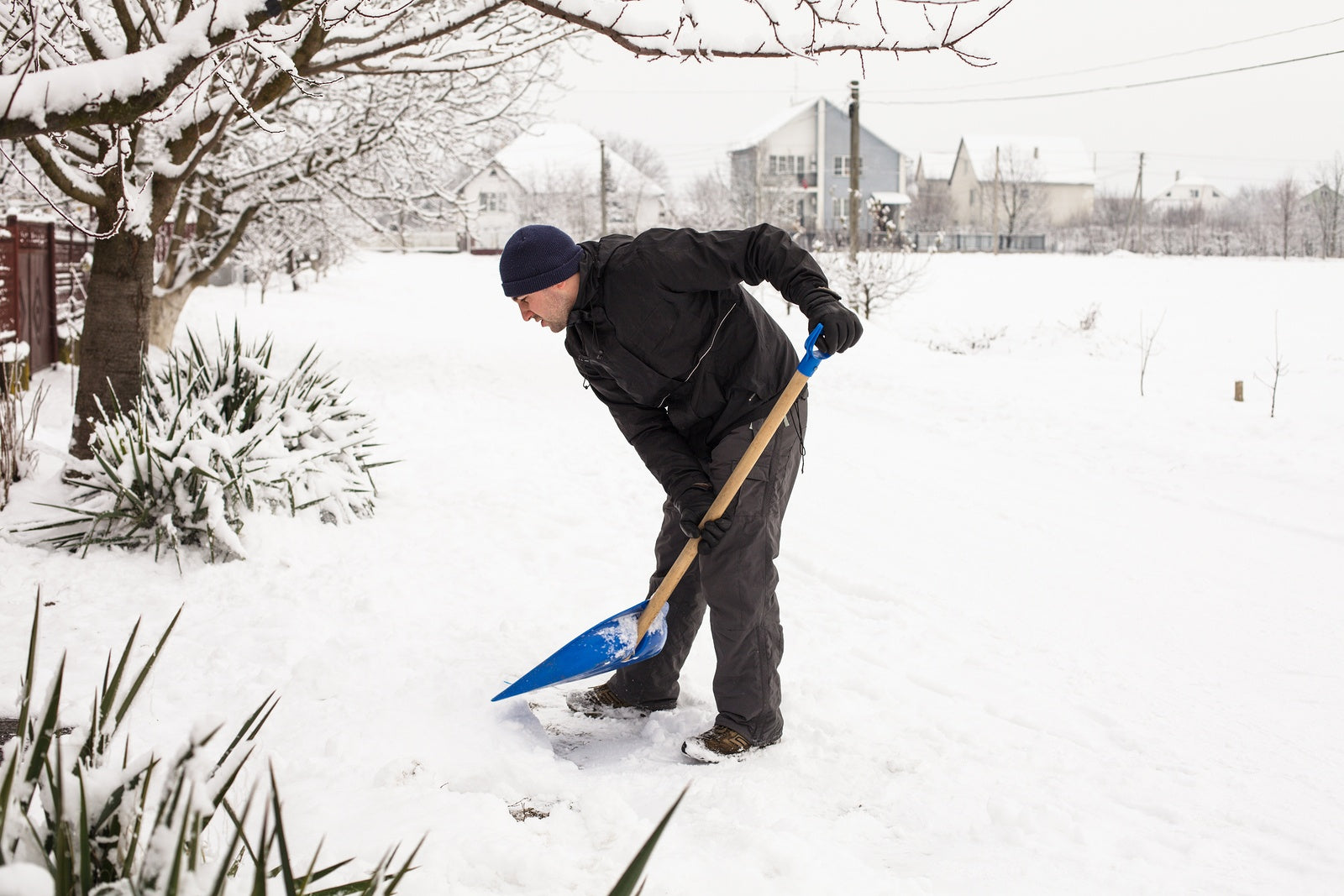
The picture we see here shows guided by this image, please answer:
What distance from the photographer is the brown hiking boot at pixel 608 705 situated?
365 centimetres

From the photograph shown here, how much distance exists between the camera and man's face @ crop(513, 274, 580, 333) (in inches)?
123

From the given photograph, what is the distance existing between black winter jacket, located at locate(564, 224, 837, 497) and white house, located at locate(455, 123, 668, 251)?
51.4m

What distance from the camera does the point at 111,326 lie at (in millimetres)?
5898

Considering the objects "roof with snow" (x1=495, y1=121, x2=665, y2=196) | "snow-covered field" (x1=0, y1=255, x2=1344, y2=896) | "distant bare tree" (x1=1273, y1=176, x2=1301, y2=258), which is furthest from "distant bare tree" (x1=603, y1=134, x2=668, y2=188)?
"snow-covered field" (x1=0, y1=255, x2=1344, y2=896)

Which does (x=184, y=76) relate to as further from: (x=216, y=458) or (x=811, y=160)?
(x=811, y=160)

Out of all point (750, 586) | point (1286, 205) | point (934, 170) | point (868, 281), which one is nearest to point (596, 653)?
point (750, 586)

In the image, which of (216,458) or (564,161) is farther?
(564,161)

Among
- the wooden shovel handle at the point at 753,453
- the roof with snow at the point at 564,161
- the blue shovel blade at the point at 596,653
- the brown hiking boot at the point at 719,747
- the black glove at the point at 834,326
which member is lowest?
the brown hiking boot at the point at 719,747

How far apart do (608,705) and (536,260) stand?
161 centimetres

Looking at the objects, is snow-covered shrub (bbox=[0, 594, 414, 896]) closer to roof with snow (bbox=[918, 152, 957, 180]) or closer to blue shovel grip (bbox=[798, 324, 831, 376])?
blue shovel grip (bbox=[798, 324, 831, 376])

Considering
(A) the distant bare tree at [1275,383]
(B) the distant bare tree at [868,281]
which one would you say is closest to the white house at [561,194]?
(B) the distant bare tree at [868,281]

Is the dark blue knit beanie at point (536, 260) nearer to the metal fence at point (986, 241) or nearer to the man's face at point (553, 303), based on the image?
the man's face at point (553, 303)

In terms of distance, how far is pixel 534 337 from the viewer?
17.6 m

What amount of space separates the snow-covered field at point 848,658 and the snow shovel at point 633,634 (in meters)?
0.17
